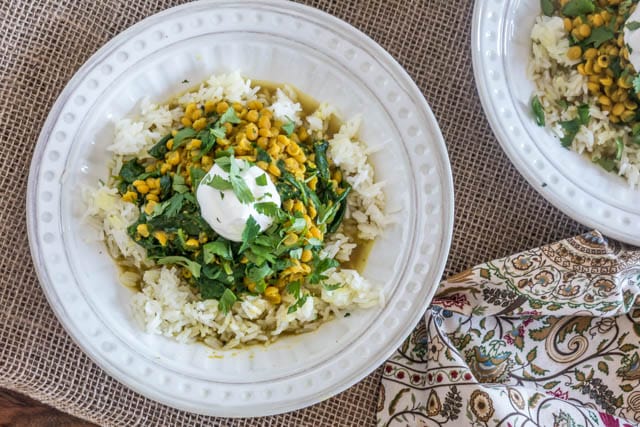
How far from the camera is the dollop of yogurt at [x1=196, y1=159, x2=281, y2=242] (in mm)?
2189

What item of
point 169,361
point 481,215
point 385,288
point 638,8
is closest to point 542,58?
point 638,8

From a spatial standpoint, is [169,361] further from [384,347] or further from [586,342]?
[586,342]

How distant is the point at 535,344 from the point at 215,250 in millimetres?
1269

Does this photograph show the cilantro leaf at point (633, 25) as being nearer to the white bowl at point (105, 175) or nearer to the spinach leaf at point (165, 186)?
the white bowl at point (105, 175)

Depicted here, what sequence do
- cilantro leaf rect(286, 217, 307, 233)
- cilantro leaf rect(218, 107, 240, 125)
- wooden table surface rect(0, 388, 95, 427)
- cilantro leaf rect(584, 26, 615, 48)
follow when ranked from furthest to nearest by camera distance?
wooden table surface rect(0, 388, 95, 427)
cilantro leaf rect(584, 26, 615, 48)
cilantro leaf rect(218, 107, 240, 125)
cilantro leaf rect(286, 217, 307, 233)

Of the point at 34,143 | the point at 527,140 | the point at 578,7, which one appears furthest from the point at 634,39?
the point at 34,143

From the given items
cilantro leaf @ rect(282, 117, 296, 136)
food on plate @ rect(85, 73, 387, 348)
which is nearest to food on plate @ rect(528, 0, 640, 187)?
food on plate @ rect(85, 73, 387, 348)

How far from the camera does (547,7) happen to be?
8.45 feet

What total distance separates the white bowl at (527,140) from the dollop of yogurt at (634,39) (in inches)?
13.2

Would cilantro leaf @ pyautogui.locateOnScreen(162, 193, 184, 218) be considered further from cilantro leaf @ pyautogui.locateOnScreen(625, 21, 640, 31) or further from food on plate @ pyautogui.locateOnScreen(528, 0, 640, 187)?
cilantro leaf @ pyautogui.locateOnScreen(625, 21, 640, 31)

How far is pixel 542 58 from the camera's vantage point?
2.57m

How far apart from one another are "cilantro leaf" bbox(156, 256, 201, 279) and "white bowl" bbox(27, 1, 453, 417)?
0.64 ft

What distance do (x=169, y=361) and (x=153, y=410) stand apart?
0.34m

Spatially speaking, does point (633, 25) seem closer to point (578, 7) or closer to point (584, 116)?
point (578, 7)
